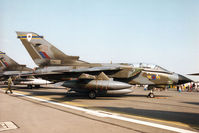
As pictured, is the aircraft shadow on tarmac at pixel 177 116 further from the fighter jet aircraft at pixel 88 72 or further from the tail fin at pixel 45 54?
the tail fin at pixel 45 54

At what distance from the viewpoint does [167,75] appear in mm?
13195

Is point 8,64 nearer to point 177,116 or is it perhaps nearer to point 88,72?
point 88,72

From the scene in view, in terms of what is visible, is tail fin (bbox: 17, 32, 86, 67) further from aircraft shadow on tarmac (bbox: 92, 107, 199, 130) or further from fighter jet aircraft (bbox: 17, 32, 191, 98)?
aircraft shadow on tarmac (bbox: 92, 107, 199, 130)

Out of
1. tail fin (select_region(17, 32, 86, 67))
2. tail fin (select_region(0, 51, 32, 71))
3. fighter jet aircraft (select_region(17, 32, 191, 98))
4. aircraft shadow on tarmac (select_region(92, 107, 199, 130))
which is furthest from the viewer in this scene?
tail fin (select_region(0, 51, 32, 71))

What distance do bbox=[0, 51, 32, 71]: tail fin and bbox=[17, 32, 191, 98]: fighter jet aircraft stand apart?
15.0 m

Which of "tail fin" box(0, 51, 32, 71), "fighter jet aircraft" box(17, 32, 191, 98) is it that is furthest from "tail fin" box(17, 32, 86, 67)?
"tail fin" box(0, 51, 32, 71)

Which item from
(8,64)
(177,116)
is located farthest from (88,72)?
(8,64)

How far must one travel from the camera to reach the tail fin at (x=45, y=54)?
1513cm

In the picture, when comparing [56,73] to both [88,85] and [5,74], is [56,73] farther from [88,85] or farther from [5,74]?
[5,74]

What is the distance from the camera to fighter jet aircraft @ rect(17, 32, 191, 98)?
40.9ft

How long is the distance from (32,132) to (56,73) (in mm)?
9153

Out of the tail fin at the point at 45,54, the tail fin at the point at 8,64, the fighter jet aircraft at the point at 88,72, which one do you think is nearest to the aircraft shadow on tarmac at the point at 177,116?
the fighter jet aircraft at the point at 88,72

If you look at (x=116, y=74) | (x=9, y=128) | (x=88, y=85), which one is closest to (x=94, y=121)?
(x=9, y=128)

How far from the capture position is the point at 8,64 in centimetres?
2906
